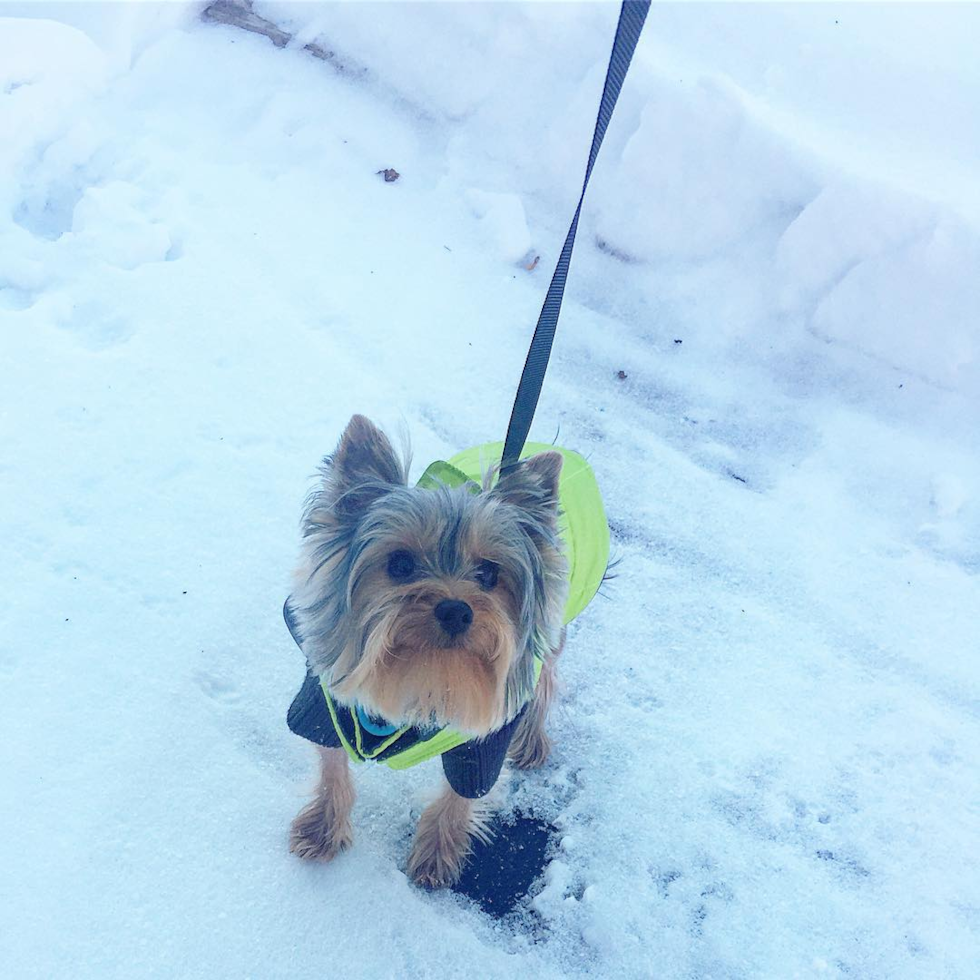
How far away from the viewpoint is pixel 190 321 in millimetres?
3838

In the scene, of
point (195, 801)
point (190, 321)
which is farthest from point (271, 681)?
point (190, 321)

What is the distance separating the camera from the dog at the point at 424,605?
202cm

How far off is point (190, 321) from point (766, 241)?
8.93 feet

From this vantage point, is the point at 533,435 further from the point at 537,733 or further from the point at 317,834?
the point at 317,834

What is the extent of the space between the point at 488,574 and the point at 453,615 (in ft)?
0.68

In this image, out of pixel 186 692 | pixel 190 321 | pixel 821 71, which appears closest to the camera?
pixel 186 692

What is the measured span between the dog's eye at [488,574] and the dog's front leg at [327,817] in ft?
2.56

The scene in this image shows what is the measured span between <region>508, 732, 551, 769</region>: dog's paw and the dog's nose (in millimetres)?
1066

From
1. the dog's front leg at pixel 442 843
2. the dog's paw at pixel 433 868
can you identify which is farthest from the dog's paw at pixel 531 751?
the dog's paw at pixel 433 868

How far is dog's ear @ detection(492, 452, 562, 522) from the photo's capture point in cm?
224

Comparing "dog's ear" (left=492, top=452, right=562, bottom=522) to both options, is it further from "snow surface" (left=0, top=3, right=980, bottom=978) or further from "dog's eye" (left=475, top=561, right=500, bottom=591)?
"snow surface" (left=0, top=3, right=980, bottom=978)

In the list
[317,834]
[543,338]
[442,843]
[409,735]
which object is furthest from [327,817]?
[543,338]

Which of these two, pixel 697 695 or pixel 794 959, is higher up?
pixel 697 695

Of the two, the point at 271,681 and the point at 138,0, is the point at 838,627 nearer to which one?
the point at 271,681
